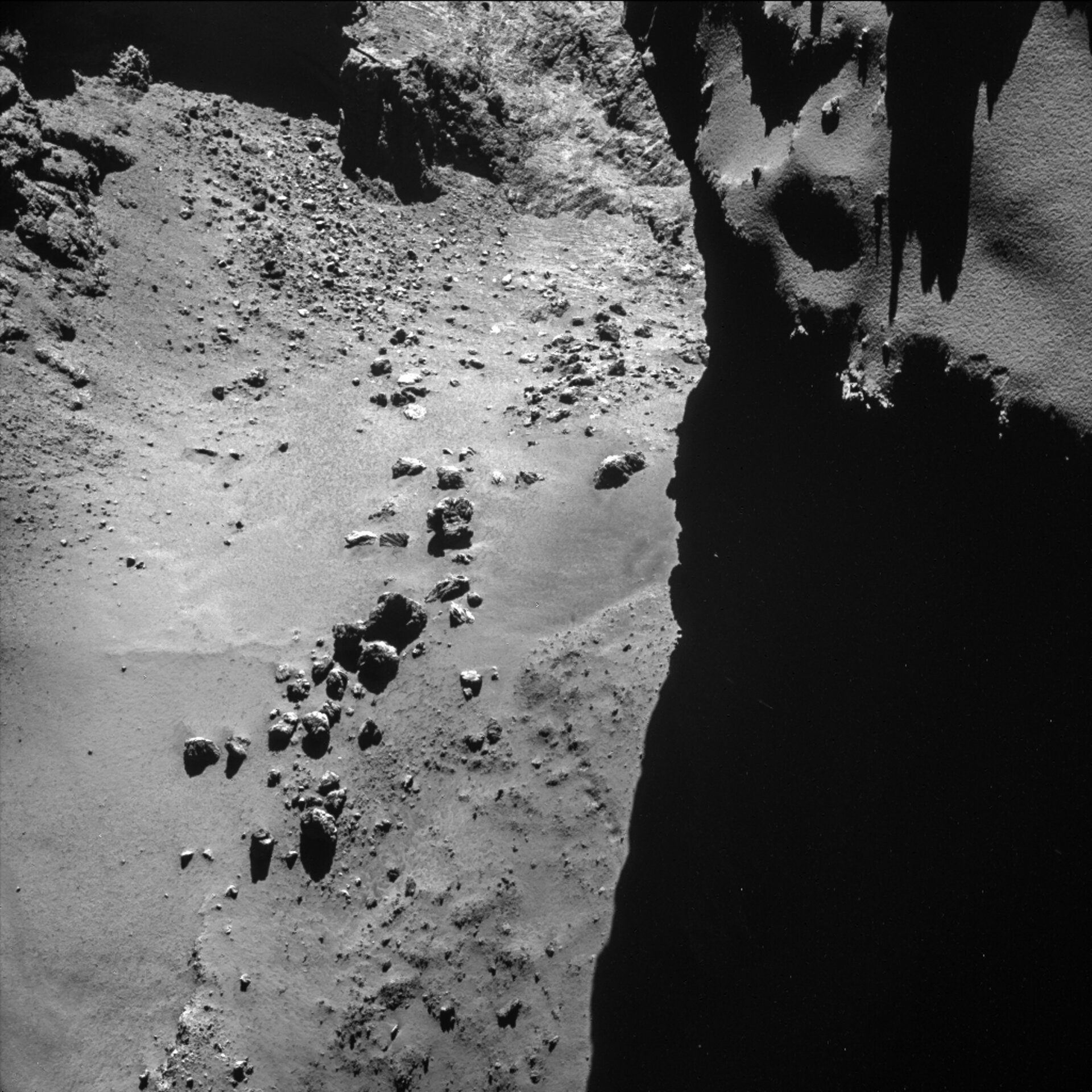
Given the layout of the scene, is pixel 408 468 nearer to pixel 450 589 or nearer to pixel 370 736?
pixel 450 589

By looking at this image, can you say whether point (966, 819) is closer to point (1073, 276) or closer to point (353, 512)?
point (1073, 276)

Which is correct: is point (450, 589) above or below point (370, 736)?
above

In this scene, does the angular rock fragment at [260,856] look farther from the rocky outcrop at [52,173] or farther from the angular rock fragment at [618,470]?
the rocky outcrop at [52,173]

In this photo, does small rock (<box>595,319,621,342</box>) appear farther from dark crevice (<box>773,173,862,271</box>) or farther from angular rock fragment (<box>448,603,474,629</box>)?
dark crevice (<box>773,173,862,271</box>)

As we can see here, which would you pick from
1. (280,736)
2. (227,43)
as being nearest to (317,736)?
(280,736)

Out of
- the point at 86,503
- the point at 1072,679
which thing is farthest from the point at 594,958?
the point at 86,503

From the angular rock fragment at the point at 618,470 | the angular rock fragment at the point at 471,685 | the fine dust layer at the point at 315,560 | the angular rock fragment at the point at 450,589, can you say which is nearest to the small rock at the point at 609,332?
the fine dust layer at the point at 315,560
